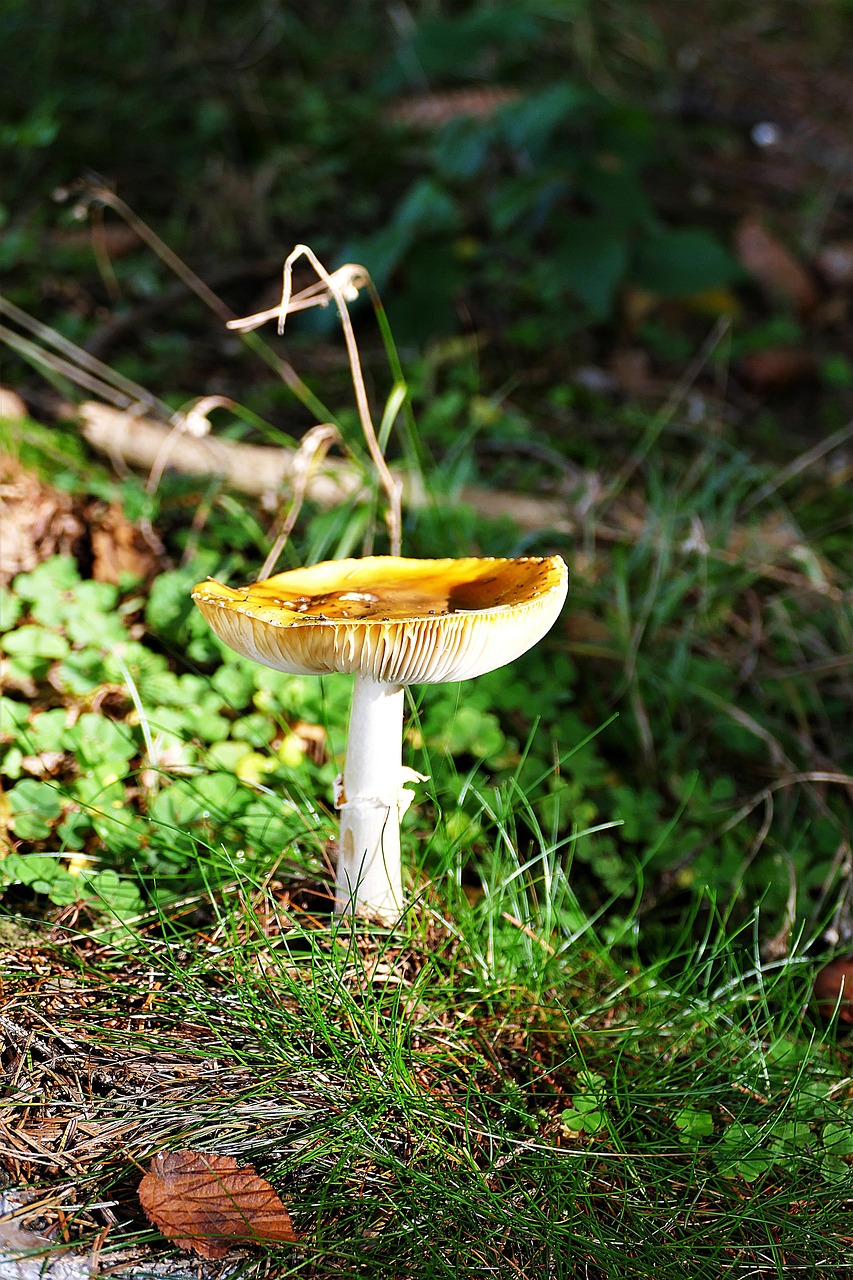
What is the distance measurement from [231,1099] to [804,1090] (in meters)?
1.18

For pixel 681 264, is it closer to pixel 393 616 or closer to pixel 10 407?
pixel 10 407

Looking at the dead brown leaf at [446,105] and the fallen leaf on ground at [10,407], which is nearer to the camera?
the fallen leaf on ground at [10,407]

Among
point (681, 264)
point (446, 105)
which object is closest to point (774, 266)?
point (681, 264)

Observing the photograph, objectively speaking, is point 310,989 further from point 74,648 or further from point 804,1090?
point 74,648

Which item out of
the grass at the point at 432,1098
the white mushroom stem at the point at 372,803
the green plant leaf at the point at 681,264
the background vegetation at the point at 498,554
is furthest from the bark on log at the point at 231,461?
the green plant leaf at the point at 681,264

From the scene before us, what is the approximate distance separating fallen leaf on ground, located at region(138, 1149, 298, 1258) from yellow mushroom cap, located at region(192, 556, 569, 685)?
0.92 meters

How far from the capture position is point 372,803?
2062 millimetres

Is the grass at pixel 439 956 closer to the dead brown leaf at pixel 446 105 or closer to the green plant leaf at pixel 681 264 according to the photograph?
the green plant leaf at pixel 681 264

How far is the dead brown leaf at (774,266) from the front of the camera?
576 cm

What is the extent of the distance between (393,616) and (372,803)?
1.54 feet

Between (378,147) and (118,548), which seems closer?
(118,548)

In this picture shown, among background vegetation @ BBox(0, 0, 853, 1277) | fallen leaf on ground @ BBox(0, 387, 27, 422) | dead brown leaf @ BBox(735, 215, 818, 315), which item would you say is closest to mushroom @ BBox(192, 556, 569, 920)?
background vegetation @ BBox(0, 0, 853, 1277)

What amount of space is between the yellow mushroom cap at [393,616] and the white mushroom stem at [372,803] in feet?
0.24

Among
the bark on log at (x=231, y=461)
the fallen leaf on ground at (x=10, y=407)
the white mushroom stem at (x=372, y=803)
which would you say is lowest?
the white mushroom stem at (x=372, y=803)
